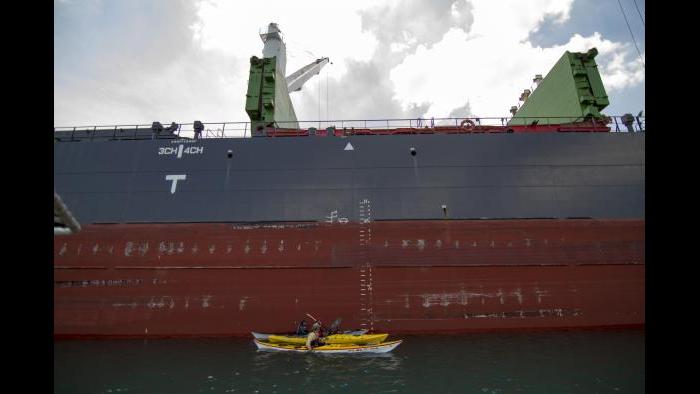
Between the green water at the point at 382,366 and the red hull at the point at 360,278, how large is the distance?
700 millimetres

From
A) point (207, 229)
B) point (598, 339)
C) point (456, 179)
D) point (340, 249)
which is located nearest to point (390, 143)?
point (456, 179)

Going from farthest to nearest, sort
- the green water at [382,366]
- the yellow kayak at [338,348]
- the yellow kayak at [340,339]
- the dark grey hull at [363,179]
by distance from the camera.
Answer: the dark grey hull at [363,179], the yellow kayak at [340,339], the yellow kayak at [338,348], the green water at [382,366]

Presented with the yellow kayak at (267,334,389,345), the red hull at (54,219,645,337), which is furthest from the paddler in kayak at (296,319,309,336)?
the red hull at (54,219,645,337)

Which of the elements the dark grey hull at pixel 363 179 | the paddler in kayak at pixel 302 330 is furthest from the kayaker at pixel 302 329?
the dark grey hull at pixel 363 179

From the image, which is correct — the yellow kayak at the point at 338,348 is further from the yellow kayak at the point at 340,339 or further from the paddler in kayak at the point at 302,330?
the paddler in kayak at the point at 302,330

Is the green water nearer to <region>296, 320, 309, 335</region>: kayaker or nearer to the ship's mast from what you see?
<region>296, 320, 309, 335</region>: kayaker

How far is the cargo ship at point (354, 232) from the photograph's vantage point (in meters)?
13.3

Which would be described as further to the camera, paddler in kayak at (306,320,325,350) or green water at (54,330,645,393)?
paddler in kayak at (306,320,325,350)

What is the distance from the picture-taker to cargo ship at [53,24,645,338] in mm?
13305

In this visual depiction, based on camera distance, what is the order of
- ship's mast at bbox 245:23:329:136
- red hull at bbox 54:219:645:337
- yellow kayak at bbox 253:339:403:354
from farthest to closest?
ship's mast at bbox 245:23:329:136, red hull at bbox 54:219:645:337, yellow kayak at bbox 253:339:403:354

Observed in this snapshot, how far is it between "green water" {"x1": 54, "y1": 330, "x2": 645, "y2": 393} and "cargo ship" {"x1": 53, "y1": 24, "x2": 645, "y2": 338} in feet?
2.76

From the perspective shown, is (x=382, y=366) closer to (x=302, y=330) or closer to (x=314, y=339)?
(x=314, y=339)

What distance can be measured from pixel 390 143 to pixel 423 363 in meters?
8.58
